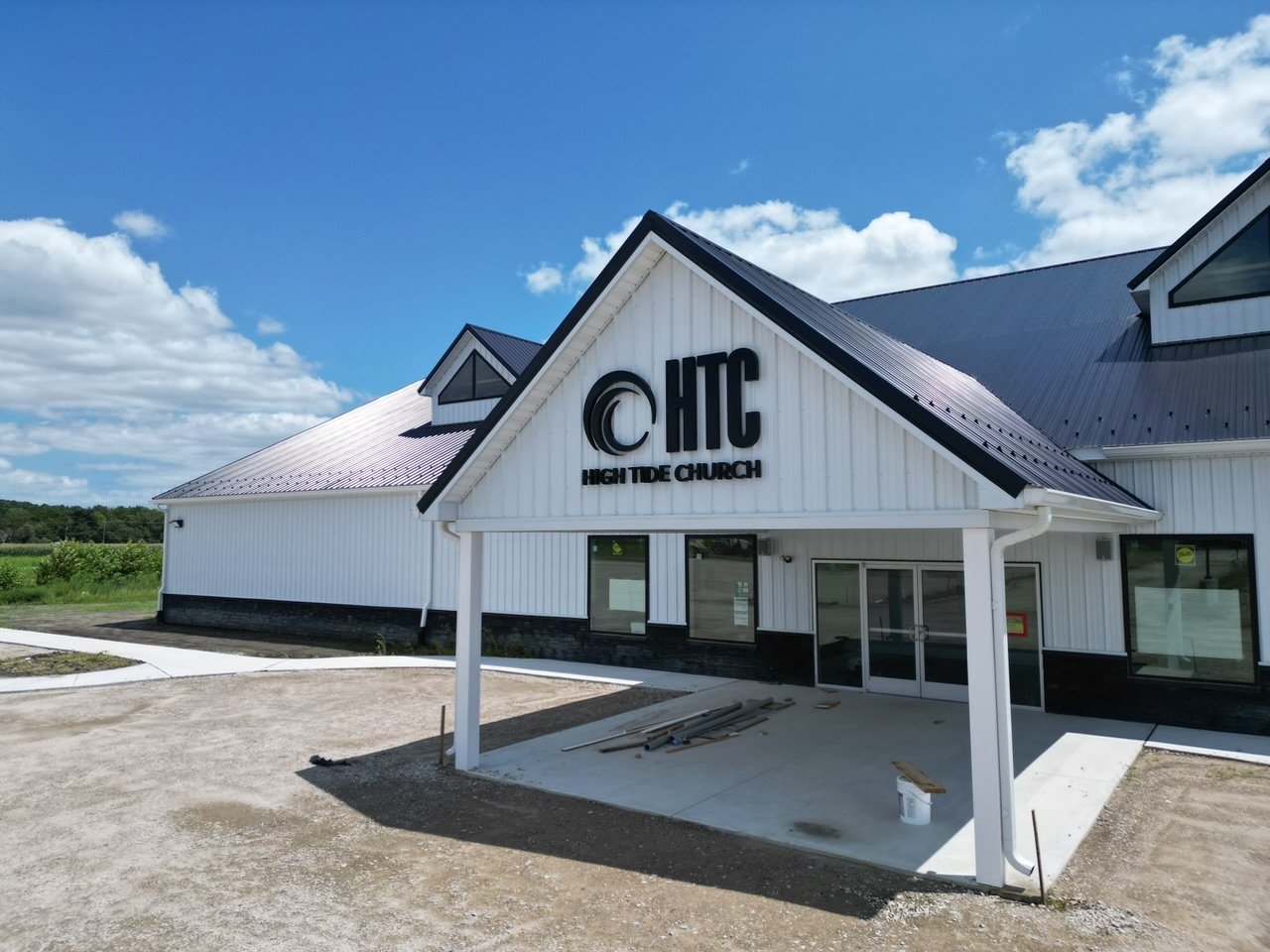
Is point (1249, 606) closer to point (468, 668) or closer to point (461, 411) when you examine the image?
point (468, 668)

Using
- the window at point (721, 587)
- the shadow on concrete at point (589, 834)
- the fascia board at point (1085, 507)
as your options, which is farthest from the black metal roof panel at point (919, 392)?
the window at point (721, 587)

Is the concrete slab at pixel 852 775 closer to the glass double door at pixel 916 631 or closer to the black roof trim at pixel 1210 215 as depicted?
the glass double door at pixel 916 631

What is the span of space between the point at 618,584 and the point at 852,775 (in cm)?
805

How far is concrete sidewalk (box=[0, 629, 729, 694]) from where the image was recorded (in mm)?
14398

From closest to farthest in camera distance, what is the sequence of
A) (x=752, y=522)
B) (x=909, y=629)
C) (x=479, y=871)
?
(x=479, y=871)
(x=752, y=522)
(x=909, y=629)

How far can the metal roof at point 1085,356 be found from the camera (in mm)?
10883

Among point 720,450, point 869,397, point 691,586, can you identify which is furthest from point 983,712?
point 691,586

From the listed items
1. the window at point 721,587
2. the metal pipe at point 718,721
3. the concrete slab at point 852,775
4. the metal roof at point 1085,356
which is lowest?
the concrete slab at point 852,775

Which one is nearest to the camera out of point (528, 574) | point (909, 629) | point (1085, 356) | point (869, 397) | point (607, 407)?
point (869, 397)

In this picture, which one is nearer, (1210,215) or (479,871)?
(479,871)

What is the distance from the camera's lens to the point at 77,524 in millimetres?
80750

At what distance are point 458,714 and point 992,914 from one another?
5.62m

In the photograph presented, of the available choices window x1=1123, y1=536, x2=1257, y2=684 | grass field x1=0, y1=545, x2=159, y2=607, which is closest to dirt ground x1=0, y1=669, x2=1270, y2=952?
window x1=1123, y1=536, x2=1257, y2=684

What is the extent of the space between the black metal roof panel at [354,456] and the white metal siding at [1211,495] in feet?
42.9
